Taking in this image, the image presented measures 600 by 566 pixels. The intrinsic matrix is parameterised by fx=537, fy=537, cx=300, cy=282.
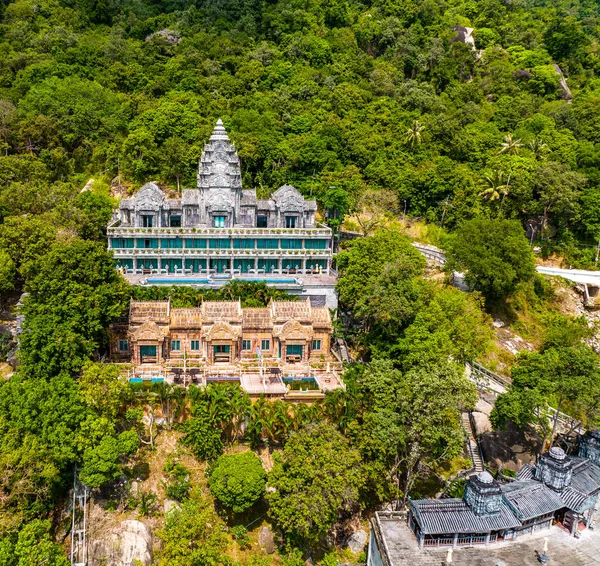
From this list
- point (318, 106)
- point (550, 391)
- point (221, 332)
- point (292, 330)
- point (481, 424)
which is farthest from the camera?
point (318, 106)

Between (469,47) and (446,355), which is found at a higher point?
(469,47)

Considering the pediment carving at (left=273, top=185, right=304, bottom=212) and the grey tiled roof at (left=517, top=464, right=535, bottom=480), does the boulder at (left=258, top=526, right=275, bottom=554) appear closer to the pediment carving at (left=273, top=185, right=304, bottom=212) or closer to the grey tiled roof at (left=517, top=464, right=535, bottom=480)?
the grey tiled roof at (left=517, top=464, right=535, bottom=480)

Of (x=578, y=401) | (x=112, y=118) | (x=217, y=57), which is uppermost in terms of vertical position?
(x=217, y=57)

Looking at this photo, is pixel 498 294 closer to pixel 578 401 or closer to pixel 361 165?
pixel 578 401

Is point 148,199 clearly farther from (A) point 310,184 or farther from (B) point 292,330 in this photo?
(B) point 292,330

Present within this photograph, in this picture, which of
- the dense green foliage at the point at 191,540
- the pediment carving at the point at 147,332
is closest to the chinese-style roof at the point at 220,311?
the pediment carving at the point at 147,332

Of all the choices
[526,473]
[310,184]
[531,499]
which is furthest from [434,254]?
[531,499]

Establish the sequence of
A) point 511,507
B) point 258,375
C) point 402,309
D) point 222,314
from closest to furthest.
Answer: point 511,507, point 258,375, point 402,309, point 222,314

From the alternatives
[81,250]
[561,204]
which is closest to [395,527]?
[81,250]
